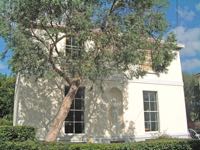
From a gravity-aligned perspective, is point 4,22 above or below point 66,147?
above

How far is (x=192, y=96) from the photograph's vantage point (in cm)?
3866

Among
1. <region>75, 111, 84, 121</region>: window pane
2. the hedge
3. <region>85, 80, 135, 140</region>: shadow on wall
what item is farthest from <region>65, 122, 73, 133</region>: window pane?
the hedge

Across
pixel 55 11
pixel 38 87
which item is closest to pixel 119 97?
pixel 38 87

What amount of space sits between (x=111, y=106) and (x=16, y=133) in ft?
25.9

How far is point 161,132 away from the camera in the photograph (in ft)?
68.4

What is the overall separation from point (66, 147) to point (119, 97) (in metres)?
10.1

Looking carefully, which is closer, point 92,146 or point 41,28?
point 92,146

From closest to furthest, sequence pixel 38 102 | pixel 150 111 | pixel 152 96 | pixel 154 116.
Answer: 1. pixel 38 102
2. pixel 150 111
3. pixel 154 116
4. pixel 152 96

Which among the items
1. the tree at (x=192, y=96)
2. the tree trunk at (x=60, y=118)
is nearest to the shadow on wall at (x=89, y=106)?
the tree trunk at (x=60, y=118)

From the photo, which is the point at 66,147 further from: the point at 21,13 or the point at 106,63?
the point at 21,13

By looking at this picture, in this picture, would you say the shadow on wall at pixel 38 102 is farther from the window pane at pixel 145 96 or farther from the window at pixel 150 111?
the window at pixel 150 111

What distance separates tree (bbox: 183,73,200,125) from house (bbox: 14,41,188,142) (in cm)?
1675

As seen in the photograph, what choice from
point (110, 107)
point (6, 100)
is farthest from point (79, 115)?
point (6, 100)

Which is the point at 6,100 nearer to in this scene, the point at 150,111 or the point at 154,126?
the point at 150,111
